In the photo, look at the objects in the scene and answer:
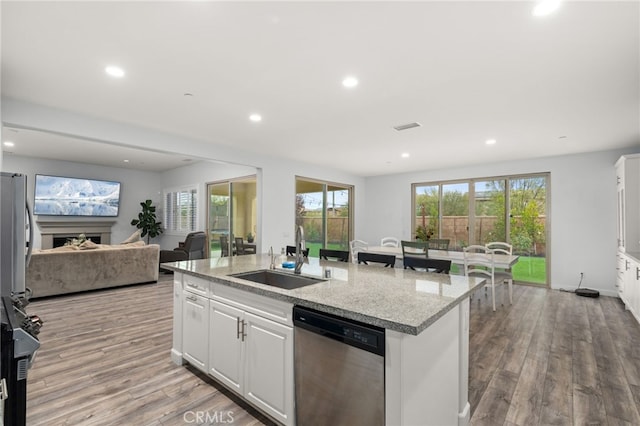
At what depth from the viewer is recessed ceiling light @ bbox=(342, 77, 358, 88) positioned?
2670mm

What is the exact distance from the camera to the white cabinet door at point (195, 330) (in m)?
2.42

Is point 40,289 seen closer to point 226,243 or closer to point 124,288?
point 124,288

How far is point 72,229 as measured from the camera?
24.9ft

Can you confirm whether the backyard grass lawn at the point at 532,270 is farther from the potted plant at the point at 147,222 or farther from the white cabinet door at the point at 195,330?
the potted plant at the point at 147,222

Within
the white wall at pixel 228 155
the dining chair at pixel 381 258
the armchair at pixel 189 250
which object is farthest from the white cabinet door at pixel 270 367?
the armchair at pixel 189 250

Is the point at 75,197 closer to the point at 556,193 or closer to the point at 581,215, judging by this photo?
the point at 556,193

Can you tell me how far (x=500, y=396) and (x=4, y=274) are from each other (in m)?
3.41

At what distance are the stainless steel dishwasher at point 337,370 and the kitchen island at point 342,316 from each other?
0.16ft

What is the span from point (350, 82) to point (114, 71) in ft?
6.59

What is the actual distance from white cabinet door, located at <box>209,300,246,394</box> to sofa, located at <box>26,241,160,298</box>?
4.04 meters

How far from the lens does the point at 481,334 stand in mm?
3418

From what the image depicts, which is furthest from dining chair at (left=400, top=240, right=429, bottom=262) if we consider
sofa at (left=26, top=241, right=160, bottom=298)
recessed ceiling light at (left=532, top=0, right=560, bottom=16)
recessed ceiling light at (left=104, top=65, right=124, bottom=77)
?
sofa at (left=26, top=241, right=160, bottom=298)

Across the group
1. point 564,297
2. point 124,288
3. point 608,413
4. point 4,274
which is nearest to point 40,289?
point 124,288

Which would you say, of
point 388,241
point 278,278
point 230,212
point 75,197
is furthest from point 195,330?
point 75,197
